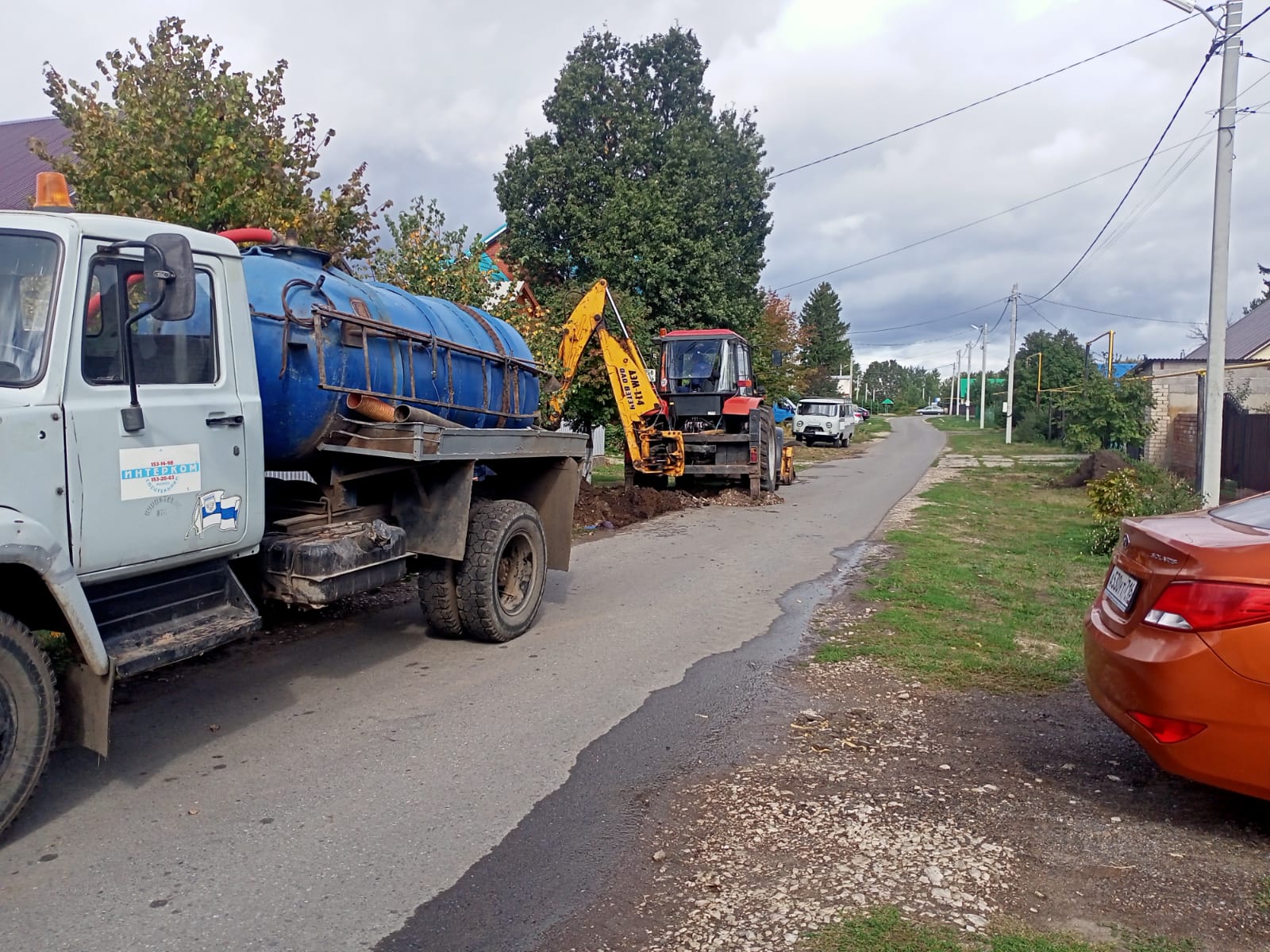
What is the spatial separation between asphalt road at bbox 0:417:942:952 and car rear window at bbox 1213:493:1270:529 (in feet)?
9.19

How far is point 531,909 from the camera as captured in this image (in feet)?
11.6

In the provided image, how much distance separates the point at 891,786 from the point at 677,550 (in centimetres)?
735

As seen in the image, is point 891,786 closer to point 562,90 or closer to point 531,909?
point 531,909

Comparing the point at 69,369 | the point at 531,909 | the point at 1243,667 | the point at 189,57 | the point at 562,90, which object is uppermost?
the point at 562,90

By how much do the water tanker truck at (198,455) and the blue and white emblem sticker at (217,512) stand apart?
0.5 inches

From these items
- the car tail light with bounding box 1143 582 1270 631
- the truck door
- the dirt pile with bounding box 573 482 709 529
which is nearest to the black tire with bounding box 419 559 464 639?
the truck door

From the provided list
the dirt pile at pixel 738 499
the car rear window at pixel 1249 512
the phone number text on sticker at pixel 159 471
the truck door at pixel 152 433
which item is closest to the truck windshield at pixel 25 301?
the truck door at pixel 152 433

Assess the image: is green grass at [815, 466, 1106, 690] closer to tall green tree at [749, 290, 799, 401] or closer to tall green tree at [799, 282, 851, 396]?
tall green tree at [749, 290, 799, 401]

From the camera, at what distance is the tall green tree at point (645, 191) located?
81.1 ft

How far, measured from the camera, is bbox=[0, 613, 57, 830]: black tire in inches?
149

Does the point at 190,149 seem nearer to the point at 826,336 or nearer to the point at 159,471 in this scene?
the point at 159,471

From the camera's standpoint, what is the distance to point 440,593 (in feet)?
23.2

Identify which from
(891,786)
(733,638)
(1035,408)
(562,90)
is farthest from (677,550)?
(1035,408)

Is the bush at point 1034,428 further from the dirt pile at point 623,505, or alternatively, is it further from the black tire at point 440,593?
the black tire at point 440,593
